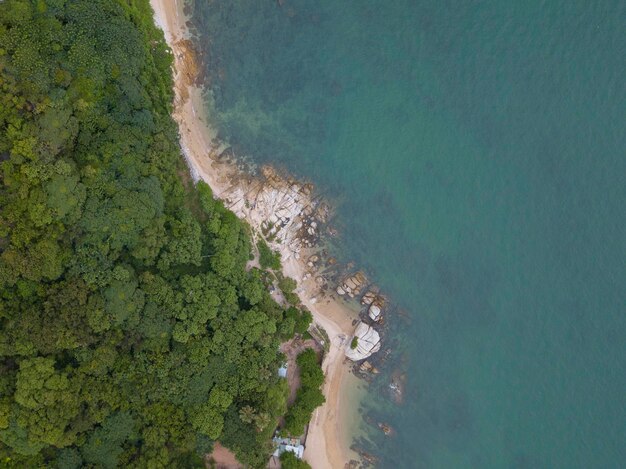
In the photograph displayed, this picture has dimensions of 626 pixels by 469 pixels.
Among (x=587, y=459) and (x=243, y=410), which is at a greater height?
(x=587, y=459)

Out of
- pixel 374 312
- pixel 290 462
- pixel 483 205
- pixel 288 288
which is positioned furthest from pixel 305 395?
pixel 483 205

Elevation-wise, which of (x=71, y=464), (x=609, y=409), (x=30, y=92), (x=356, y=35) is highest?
(x=356, y=35)

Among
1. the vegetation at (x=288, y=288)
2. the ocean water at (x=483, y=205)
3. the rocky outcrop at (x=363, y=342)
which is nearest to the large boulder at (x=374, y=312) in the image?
the rocky outcrop at (x=363, y=342)

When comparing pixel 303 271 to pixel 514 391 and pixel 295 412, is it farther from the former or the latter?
pixel 514 391

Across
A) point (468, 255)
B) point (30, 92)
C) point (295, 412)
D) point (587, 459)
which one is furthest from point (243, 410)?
point (587, 459)

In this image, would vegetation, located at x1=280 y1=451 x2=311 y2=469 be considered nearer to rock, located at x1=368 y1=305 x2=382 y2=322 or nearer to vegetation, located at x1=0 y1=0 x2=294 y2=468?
vegetation, located at x1=0 y1=0 x2=294 y2=468

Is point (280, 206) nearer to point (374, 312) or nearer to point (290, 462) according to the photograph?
point (374, 312)

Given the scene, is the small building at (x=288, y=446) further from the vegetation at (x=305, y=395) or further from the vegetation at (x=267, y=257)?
the vegetation at (x=267, y=257)
